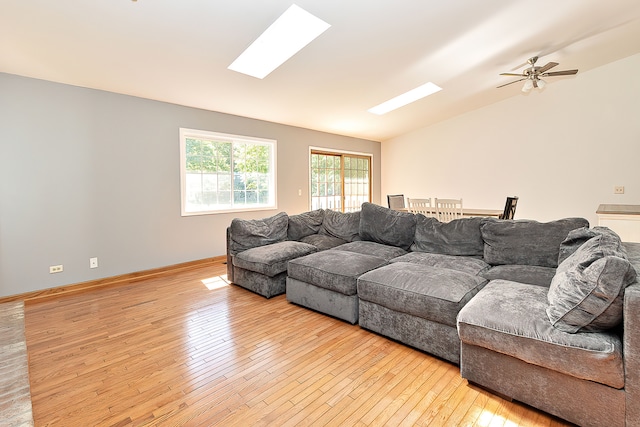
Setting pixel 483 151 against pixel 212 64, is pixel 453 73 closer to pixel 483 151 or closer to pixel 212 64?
pixel 483 151

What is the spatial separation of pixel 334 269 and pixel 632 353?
193 cm

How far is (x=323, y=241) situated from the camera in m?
4.10

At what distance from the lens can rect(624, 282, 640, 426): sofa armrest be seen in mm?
1297

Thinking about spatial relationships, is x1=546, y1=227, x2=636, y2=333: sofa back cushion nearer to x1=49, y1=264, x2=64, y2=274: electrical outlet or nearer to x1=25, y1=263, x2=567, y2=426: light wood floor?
x1=25, y1=263, x2=567, y2=426: light wood floor

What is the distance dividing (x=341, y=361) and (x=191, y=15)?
3151mm

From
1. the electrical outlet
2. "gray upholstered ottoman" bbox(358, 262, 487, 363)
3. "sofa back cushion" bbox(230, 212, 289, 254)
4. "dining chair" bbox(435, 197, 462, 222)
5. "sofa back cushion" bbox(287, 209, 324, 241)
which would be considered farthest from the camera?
"dining chair" bbox(435, 197, 462, 222)

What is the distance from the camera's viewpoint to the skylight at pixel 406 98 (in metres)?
5.09

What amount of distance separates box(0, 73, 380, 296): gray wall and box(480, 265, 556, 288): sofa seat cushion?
409cm

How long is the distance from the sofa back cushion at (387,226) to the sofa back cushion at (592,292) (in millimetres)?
1918

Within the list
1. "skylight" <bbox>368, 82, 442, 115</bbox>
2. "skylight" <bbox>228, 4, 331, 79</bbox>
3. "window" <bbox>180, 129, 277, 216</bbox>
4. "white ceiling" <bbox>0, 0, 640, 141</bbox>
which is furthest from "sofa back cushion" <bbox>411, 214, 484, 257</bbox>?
"window" <bbox>180, 129, 277, 216</bbox>

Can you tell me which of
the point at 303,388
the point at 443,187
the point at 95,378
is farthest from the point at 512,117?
the point at 95,378

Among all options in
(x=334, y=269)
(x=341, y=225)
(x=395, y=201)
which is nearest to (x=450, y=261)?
(x=334, y=269)

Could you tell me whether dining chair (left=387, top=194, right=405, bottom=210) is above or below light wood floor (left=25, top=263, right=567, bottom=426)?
above

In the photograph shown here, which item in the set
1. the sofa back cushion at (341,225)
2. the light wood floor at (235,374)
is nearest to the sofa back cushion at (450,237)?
the sofa back cushion at (341,225)
